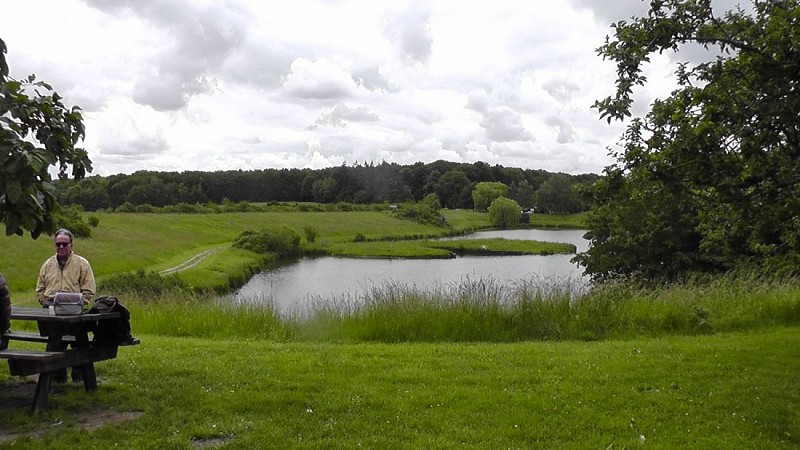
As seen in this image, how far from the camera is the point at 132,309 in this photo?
14.1 metres

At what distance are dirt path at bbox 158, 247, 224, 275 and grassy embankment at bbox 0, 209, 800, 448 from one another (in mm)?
28367

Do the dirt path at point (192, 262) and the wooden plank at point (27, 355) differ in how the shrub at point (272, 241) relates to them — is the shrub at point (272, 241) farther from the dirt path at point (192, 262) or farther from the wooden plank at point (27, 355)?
the wooden plank at point (27, 355)

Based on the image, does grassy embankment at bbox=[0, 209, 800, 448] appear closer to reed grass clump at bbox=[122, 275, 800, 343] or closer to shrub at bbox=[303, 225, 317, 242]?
reed grass clump at bbox=[122, 275, 800, 343]

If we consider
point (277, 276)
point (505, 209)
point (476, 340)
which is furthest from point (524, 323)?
point (505, 209)

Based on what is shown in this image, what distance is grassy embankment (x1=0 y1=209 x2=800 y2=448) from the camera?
227 inches

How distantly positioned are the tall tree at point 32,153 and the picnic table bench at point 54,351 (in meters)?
1.12

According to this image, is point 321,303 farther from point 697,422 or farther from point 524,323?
point 697,422

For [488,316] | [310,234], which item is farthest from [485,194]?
[488,316]

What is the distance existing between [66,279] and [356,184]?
140512mm

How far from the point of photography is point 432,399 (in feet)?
22.1

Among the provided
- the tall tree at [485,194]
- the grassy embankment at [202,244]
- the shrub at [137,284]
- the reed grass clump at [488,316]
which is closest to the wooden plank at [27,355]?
the reed grass clump at [488,316]

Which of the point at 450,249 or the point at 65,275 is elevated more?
the point at 65,275

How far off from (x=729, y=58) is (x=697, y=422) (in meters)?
4.47

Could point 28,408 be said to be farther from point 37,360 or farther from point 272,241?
point 272,241
